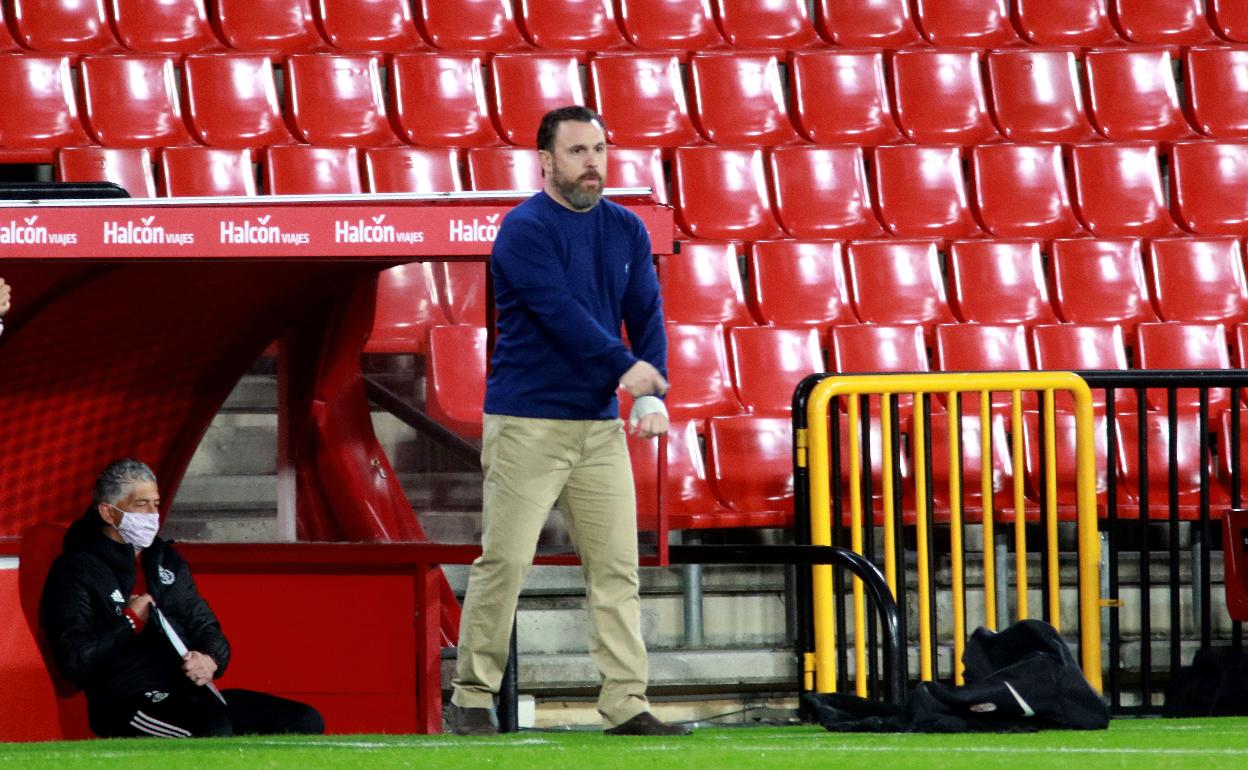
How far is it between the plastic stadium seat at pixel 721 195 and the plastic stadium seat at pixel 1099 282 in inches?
48.0

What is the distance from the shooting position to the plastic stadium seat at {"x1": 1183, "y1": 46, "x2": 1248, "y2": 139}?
27.5 feet

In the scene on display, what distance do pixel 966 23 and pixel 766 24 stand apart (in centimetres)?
97

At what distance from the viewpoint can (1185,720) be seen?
521 centimetres

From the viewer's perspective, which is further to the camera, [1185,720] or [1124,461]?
[1124,461]

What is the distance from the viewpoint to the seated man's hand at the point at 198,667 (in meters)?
4.90

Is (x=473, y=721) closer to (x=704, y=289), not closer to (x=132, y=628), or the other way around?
(x=132, y=628)

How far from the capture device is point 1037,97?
8289 millimetres

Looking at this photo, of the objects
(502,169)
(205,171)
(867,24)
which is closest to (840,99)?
(867,24)

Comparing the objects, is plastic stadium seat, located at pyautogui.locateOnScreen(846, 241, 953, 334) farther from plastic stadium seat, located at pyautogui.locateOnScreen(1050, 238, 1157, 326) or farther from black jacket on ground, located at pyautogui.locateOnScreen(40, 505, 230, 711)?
black jacket on ground, located at pyautogui.locateOnScreen(40, 505, 230, 711)

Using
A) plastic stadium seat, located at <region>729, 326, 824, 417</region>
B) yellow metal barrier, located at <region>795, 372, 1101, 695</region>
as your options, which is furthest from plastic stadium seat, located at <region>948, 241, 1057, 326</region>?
yellow metal barrier, located at <region>795, 372, 1101, 695</region>

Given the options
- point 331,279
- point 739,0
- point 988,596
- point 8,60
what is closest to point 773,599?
point 988,596

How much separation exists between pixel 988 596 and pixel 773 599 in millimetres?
897

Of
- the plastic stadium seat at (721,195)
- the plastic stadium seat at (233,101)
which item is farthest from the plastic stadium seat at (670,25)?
the plastic stadium seat at (233,101)

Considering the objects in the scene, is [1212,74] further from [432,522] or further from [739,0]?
[432,522]
